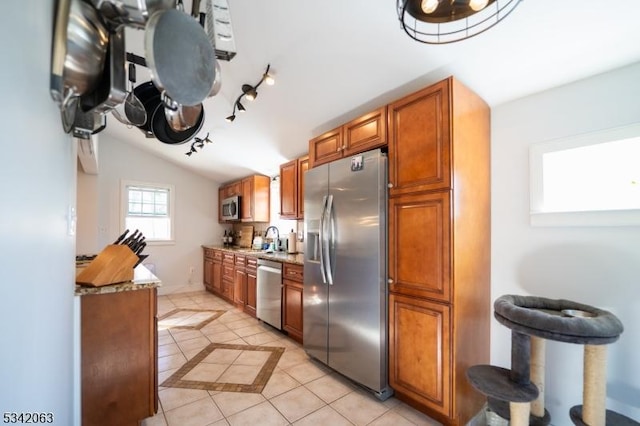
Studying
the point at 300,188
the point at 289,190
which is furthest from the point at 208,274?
the point at 300,188

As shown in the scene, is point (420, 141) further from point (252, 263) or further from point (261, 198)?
point (261, 198)

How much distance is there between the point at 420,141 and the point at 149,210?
524cm

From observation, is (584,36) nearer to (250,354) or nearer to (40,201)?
(40,201)

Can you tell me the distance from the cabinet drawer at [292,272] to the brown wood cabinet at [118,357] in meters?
1.45

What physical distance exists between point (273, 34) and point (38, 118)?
1658 mm

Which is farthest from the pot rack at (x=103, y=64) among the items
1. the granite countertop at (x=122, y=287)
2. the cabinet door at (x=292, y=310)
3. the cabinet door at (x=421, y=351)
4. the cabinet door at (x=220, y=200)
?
the cabinet door at (x=220, y=200)

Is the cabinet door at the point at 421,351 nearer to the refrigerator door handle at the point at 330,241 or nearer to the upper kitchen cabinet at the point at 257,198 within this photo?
the refrigerator door handle at the point at 330,241

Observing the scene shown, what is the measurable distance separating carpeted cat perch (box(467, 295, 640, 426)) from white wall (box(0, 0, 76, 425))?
1800 millimetres

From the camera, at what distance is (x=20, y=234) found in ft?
1.82

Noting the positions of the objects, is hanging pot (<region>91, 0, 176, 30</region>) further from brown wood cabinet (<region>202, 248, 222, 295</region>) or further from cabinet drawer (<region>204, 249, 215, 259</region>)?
cabinet drawer (<region>204, 249, 215, 259</region>)

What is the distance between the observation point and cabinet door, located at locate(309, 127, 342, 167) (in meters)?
2.49

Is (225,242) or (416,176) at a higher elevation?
(416,176)

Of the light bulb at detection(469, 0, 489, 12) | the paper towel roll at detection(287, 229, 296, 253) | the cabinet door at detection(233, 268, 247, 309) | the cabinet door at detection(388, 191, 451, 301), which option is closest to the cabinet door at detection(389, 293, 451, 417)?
the cabinet door at detection(388, 191, 451, 301)

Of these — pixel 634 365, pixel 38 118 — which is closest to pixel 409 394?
pixel 634 365
